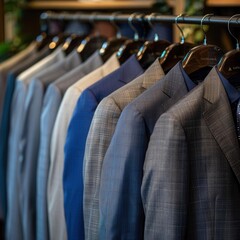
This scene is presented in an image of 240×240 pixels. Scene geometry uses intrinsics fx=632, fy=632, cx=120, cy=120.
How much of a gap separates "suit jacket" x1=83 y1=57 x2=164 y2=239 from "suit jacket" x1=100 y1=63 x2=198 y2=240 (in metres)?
0.07

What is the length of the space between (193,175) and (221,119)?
0.13m

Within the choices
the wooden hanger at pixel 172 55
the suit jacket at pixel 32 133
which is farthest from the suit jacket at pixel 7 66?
→ the wooden hanger at pixel 172 55

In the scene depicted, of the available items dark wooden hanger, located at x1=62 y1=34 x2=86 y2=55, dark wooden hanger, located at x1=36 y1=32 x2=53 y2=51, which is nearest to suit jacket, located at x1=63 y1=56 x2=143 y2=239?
dark wooden hanger, located at x1=62 y1=34 x2=86 y2=55

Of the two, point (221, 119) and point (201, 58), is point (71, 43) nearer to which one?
point (201, 58)

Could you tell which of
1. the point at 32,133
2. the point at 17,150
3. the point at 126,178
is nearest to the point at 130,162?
the point at 126,178

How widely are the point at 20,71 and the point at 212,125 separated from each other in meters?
0.99

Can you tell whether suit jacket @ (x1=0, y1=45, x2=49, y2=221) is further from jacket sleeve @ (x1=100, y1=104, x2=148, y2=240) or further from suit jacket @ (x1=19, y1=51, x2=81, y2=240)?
jacket sleeve @ (x1=100, y1=104, x2=148, y2=240)

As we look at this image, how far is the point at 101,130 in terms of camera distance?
1415mm

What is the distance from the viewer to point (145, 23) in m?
1.81

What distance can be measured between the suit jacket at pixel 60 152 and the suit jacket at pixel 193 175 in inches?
17.2

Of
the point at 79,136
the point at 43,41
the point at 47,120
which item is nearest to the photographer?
the point at 79,136

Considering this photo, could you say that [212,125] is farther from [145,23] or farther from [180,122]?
[145,23]

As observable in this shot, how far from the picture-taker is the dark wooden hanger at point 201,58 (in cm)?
138

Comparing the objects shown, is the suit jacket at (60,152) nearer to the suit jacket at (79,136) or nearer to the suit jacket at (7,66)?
the suit jacket at (79,136)
